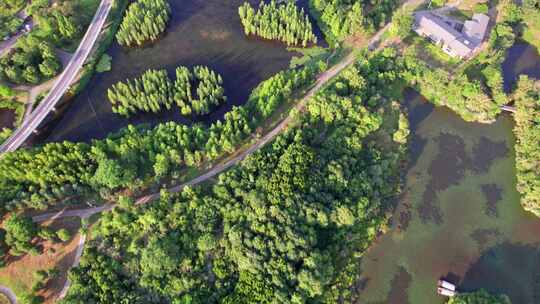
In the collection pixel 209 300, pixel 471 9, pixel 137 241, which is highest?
pixel 471 9

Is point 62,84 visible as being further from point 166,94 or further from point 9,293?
point 9,293

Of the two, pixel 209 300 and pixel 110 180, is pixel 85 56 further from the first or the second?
pixel 209 300

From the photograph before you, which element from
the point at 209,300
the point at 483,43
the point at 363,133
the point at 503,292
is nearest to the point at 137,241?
the point at 209,300

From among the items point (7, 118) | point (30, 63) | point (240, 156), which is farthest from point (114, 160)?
point (30, 63)

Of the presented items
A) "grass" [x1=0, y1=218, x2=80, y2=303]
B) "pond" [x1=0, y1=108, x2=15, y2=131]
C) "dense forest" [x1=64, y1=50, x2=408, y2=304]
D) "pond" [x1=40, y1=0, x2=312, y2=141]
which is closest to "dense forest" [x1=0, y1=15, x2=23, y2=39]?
"pond" [x1=0, y1=108, x2=15, y2=131]

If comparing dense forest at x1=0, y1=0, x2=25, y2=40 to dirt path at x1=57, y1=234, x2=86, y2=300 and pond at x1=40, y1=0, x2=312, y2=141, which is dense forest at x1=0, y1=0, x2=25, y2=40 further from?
dirt path at x1=57, y1=234, x2=86, y2=300

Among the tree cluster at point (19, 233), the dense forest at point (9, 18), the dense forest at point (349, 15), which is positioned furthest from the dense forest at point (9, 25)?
the dense forest at point (349, 15)

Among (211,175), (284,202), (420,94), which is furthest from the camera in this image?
(420,94)
